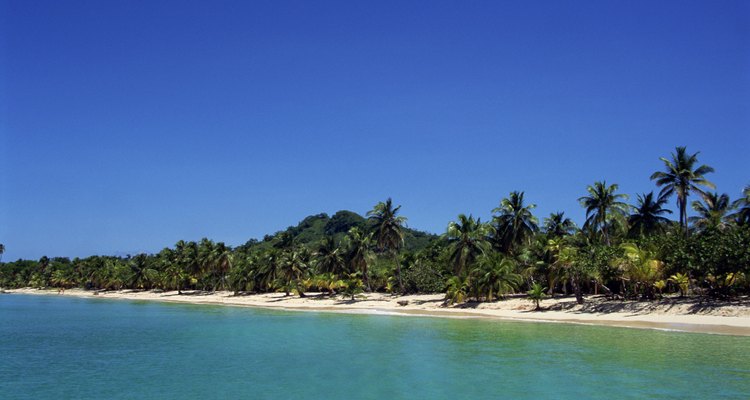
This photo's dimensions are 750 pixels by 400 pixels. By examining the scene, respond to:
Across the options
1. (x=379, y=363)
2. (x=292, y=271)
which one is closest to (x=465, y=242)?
(x=292, y=271)

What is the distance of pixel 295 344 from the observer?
29.0 metres

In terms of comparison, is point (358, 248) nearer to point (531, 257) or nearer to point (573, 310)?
point (531, 257)

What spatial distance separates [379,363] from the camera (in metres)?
22.7

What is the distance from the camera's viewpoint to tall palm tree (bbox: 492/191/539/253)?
5678cm

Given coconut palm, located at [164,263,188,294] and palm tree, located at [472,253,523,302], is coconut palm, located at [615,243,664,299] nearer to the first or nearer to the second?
palm tree, located at [472,253,523,302]

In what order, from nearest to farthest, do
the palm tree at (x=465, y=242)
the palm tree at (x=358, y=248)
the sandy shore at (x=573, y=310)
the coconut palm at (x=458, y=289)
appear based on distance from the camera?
the sandy shore at (x=573, y=310) → the coconut palm at (x=458, y=289) → the palm tree at (x=465, y=242) → the palm tree at (x=358, y=248)

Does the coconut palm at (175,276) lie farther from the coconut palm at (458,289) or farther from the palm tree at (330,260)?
the coconut palm at (458,289)

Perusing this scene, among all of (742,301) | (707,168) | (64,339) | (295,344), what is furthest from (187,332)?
(707,168)

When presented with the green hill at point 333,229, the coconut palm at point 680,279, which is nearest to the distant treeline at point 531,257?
the coconut palm at point 680,279

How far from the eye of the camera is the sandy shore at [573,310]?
32438 millimetres

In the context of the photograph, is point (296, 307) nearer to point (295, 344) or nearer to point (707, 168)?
point (295, 344)

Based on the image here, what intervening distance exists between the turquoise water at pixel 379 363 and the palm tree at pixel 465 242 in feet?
53.6

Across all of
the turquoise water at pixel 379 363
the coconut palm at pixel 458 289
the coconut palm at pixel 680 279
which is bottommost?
the turquoise water at pixel 379 363

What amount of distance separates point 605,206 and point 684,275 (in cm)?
1510
